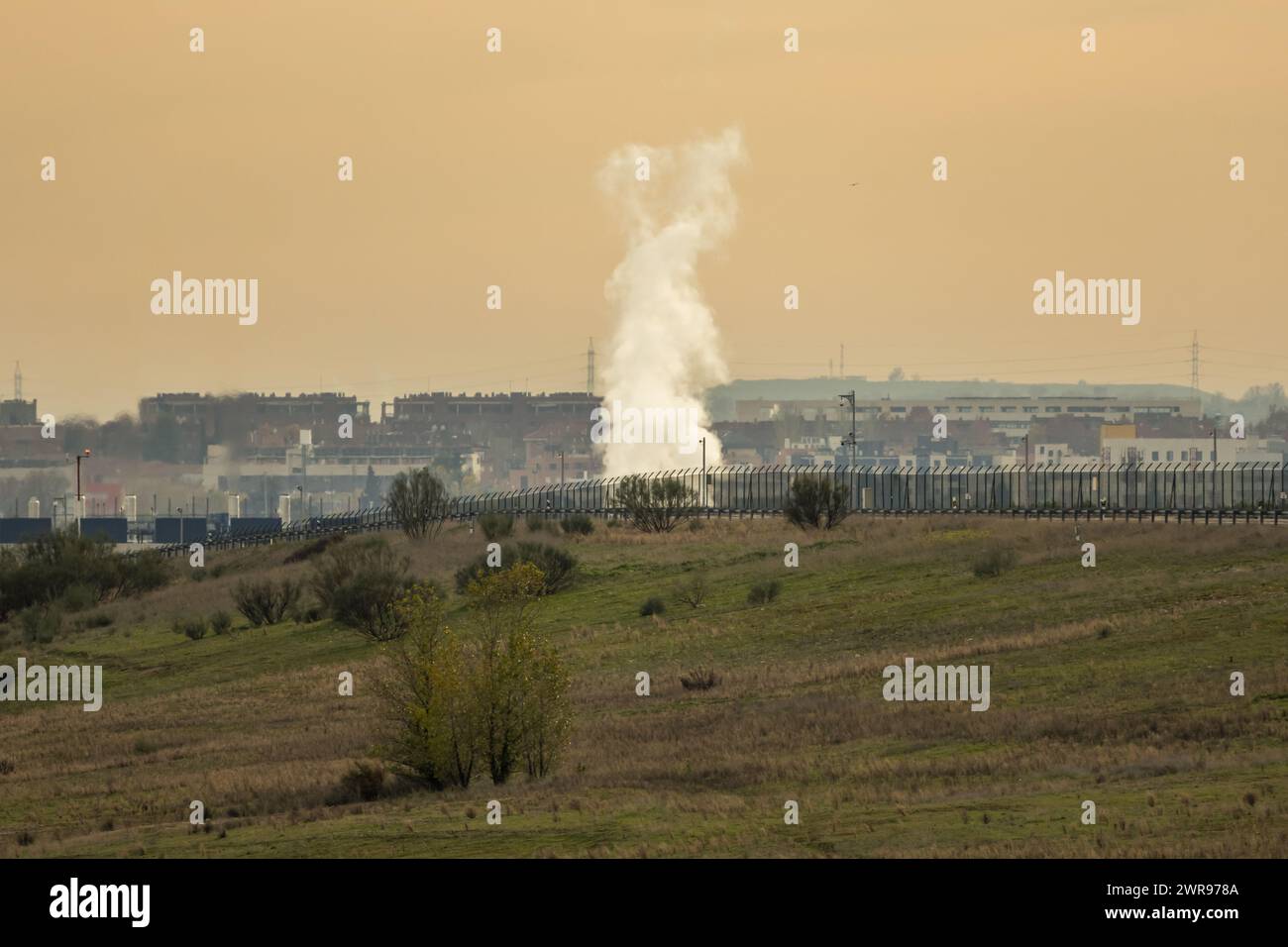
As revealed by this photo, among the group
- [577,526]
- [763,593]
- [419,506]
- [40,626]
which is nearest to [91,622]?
[40,626]

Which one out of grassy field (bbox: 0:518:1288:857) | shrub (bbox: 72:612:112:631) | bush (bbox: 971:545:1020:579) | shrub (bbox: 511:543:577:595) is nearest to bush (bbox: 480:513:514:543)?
A: shrub (bbox: 511:543:577:595)

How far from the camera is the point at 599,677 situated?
148 ft

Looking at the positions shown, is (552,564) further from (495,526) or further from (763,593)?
(495,526)

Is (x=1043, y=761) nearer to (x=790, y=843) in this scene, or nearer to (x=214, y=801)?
(x=790, y=843)

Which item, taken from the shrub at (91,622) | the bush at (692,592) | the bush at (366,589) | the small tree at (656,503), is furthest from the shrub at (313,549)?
the bush at (692,592)

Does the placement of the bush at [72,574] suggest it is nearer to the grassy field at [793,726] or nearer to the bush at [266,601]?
the bush at [266,601]

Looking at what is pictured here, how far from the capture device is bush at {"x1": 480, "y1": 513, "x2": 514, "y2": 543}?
81.9 m

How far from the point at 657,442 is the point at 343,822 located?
14326cm

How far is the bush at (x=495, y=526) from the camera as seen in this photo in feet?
269

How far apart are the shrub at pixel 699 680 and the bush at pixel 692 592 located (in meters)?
14.9

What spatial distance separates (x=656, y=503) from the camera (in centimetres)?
8894

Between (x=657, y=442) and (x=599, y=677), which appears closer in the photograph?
(x=599, y=677)
